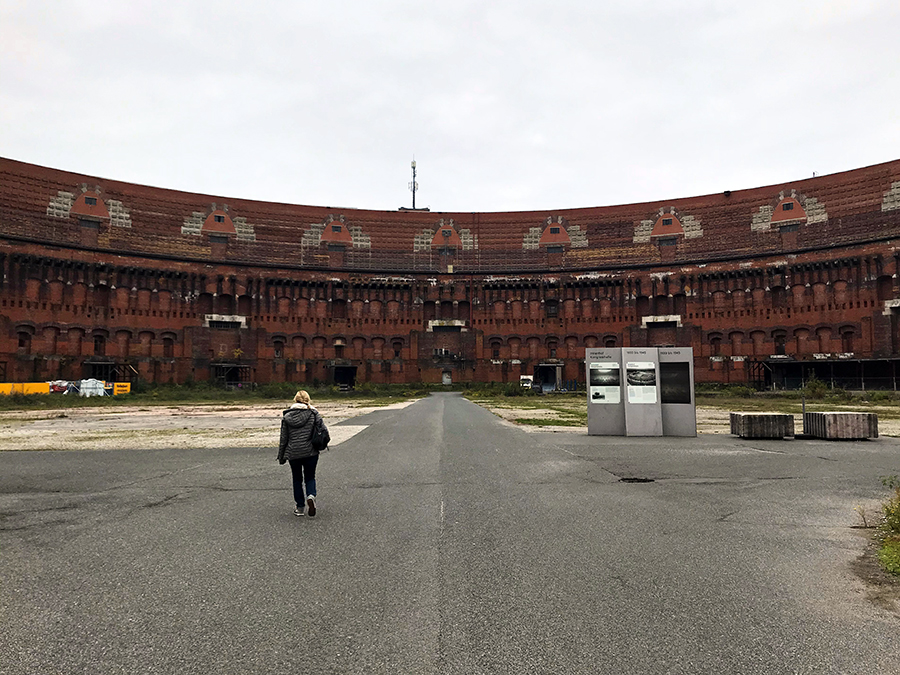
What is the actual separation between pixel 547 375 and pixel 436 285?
1787cm

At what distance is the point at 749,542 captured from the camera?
681cm

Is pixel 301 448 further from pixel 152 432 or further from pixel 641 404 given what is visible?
pixel 152 432

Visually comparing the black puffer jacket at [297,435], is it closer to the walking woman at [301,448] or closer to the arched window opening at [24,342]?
the walking woman at [301,448]

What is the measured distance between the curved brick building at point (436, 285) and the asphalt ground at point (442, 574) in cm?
5431

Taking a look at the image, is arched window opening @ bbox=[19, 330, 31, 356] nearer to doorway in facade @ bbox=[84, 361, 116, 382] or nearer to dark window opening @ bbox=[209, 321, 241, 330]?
doorway in facade @ bbox=[84, 361, 116, 382]

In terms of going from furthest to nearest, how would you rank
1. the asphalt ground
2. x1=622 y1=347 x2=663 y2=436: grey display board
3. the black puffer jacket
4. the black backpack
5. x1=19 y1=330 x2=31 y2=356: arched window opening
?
x1=19 y1=330 x2=31 y2=356: arched window opening < x1=622 y1=347 x2=663 y2=436: grey display board < the black backpack < the black puffer jacket < the asphalt ground

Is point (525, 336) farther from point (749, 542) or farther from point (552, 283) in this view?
point (749, 542)

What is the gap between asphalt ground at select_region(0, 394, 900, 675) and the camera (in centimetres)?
398

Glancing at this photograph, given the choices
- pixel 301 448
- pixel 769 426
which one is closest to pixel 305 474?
pixel 301 448

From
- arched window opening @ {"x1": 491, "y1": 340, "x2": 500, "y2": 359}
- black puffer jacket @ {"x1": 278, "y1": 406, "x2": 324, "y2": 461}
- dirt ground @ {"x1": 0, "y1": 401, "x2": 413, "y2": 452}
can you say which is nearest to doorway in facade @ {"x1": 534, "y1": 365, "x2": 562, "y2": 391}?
arched window opening @ {"x1": 491, "y1": 340, "x2": 500, "y2": 359}

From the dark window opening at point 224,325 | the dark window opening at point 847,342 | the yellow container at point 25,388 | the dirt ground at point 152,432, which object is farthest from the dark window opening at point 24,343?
the dark window opening at point 847,342

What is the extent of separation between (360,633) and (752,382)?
66.8m

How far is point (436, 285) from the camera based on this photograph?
244 ft

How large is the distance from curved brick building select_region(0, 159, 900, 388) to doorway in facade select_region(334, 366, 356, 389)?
1.24ft
